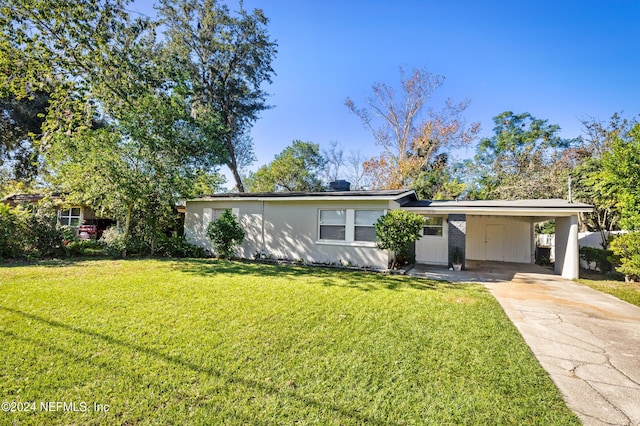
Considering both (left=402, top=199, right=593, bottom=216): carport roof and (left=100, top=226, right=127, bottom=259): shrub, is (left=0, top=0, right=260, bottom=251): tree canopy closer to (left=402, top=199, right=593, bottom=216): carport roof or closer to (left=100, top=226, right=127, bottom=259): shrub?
(left=100, top=226, right=127, bottom=259): shrub

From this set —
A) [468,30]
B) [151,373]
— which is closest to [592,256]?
[468,30]

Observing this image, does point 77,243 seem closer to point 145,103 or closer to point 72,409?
point 145,103

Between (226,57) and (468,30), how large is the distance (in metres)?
15.3

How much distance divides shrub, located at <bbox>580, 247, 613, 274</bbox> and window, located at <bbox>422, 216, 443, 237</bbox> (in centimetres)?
578

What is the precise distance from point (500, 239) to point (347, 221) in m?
9.89

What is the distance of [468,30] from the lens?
35.6 ft

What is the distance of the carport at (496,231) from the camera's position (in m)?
9.52

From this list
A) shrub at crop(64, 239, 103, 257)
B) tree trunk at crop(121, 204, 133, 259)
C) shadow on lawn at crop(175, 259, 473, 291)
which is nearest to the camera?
shadow on lawn at crop(175, 259, 473, 291)

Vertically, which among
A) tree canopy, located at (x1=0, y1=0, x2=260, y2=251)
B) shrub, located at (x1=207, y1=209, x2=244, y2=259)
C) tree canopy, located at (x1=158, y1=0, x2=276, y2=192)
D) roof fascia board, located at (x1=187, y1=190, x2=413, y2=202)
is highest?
tree canopy, located at (x1=158, y1=0, x2=276, y2=192)

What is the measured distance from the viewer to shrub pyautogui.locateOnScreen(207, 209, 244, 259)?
1109 cm

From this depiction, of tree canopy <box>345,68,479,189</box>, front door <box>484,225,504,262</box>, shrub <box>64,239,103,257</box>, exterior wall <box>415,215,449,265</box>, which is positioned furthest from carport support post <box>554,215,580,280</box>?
shrub <box>64,239,103,257</box>

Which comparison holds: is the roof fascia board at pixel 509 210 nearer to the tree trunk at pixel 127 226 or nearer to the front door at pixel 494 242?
the front door at pixel 494 242

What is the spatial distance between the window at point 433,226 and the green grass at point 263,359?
6814 millimetres

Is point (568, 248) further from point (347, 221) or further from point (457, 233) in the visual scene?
point (347, 221)
